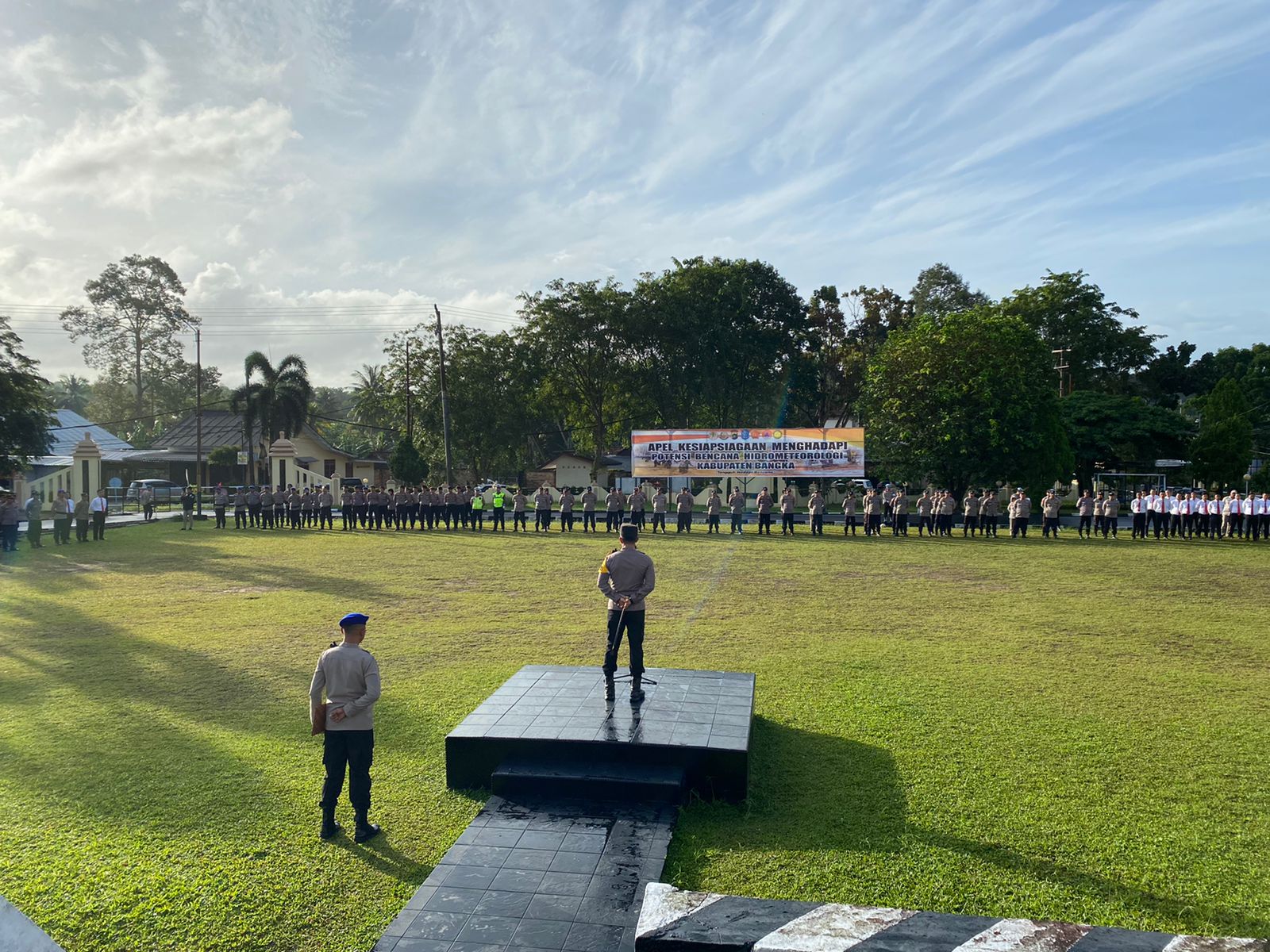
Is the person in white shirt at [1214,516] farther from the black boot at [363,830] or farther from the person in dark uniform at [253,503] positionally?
the person in dark uniform at [253,503]

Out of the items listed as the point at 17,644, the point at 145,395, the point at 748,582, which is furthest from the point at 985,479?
the point at 145,395

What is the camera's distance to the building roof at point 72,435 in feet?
147

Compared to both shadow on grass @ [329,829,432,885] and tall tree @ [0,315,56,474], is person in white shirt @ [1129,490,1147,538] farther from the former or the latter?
tall tree @ [0,315,56,474]

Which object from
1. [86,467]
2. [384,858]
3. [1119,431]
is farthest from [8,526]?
[1119,431]

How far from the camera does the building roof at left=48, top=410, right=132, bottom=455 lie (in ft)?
147

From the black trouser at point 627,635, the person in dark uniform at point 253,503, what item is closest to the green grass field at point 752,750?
the black trouser at point 627,635

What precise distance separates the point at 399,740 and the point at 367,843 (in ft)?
5.59

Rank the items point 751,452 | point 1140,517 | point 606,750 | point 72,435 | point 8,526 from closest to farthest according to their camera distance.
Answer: point 606,750 < point 8,526 < point 1140,517 < point 751,452 < point 72,435

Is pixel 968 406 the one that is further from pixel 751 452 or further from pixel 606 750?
pixel 606 750

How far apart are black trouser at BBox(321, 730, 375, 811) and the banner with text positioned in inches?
921

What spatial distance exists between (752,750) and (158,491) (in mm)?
43618

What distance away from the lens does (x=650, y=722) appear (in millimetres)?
6199

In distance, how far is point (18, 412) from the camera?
2939cm

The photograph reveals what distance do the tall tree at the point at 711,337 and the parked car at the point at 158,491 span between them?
2122cm
